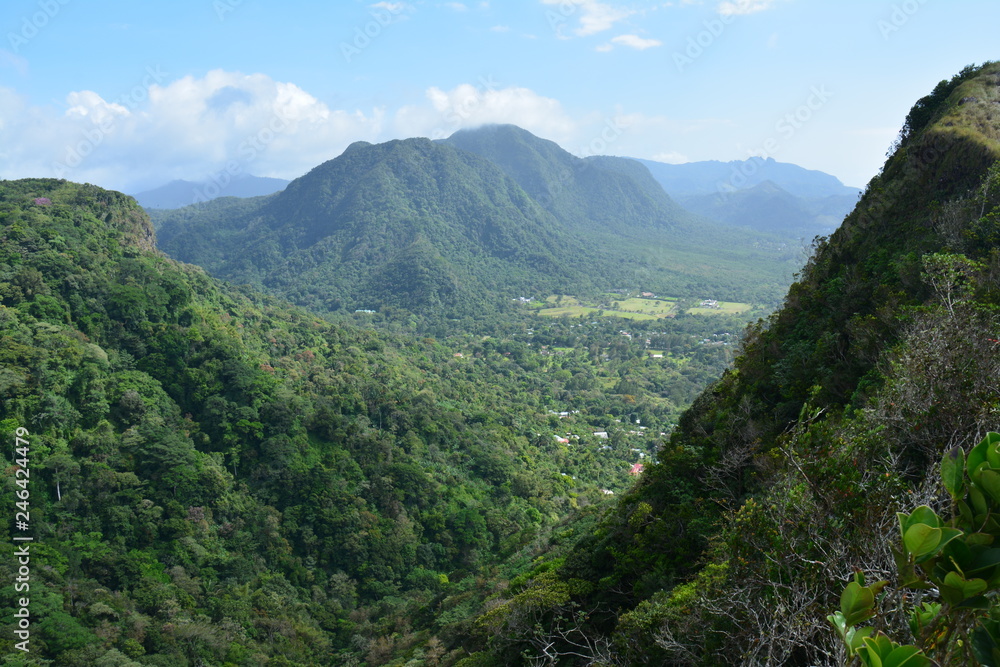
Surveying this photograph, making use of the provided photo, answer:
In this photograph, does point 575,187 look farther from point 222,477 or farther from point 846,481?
point 846,481

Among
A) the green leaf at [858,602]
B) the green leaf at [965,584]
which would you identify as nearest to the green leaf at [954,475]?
the green leaf at [965,584]

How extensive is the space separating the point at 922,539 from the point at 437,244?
12214 cm

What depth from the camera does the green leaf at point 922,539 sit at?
1.32 metres

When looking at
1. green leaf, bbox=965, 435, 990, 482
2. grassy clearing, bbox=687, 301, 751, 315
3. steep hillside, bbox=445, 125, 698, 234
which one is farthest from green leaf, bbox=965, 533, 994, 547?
steep hillside, bbox=445, 125, 698, 234

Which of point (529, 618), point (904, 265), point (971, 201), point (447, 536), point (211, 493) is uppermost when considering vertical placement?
point (971, 201)

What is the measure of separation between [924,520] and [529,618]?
38.2 ft

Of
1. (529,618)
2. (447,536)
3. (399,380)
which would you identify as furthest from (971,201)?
(399,380)

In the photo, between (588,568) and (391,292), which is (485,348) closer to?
(391,292)

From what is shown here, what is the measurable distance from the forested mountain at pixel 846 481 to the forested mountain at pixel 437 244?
80694 millimetres

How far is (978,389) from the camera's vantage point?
5027 millimetres

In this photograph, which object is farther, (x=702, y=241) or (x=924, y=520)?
(x=702, y=241)

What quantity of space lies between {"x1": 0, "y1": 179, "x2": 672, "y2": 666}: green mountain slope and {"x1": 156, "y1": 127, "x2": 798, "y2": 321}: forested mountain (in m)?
58.0

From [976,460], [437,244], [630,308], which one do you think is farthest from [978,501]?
[437,244]

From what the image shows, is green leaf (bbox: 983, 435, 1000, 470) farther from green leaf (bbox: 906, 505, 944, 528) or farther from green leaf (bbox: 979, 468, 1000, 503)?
green leaf (bbox: 906, 505, 944, 528)
